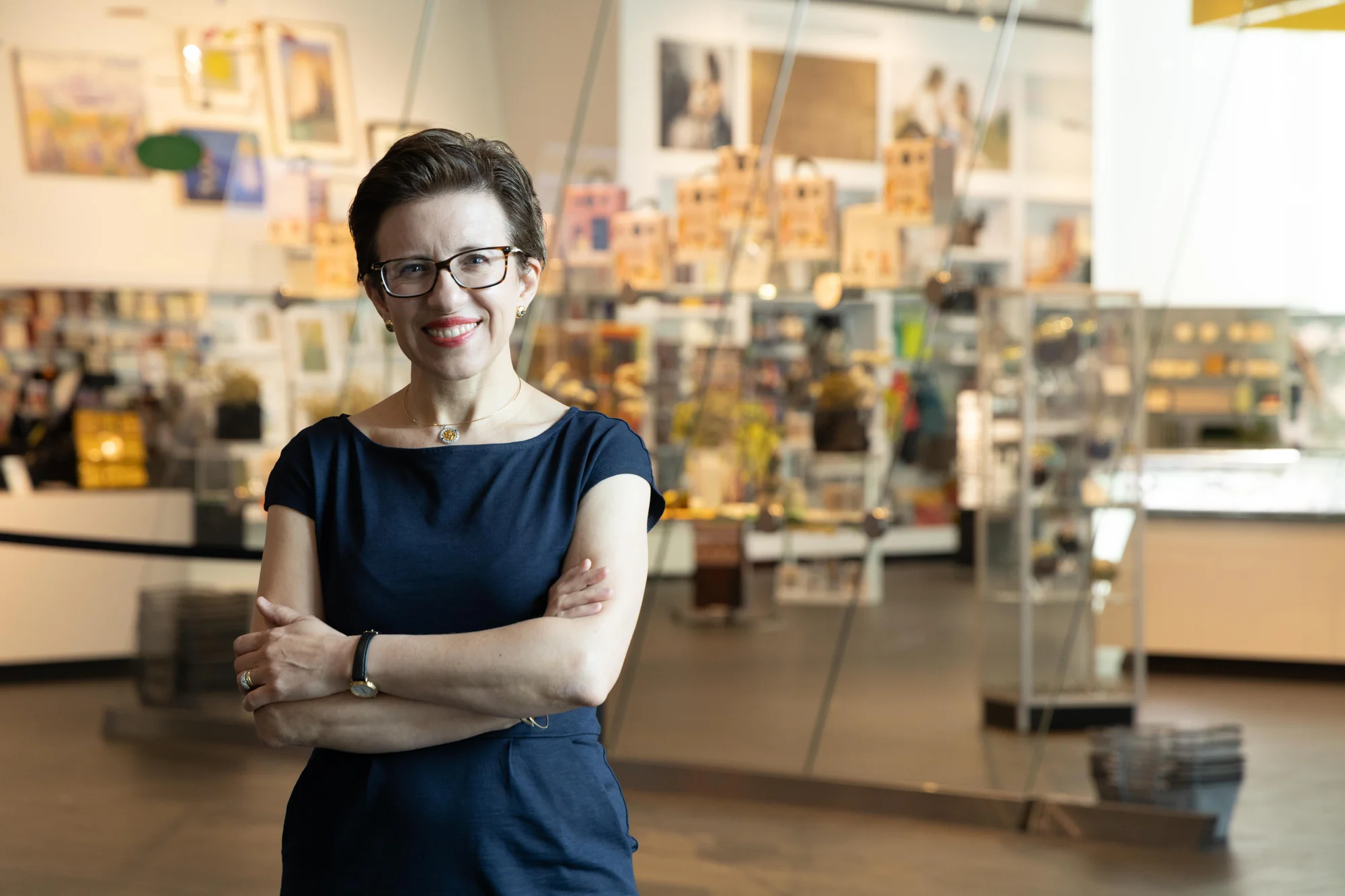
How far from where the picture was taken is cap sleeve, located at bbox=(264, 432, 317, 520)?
159 centimetres

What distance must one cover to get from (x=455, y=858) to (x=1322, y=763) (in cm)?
476

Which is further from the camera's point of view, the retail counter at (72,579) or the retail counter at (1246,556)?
the retail counter at (72,579)

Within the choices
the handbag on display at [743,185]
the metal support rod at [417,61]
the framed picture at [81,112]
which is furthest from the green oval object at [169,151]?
the handbag on display at [743,185]

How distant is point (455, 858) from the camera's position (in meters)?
1.49

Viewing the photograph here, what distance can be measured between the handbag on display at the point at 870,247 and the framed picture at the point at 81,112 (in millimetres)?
4361

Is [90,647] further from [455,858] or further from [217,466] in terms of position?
[455,858]

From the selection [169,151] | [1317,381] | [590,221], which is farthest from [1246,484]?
[169,151]

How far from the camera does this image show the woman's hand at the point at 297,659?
1.51 meters

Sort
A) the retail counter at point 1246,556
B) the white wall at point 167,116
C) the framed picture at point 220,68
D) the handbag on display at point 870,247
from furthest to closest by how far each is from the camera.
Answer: the framed picture at point 220,68
the white wall at point 167,116
the retail counter at point 1246,556
the handbag on display at point 870,247

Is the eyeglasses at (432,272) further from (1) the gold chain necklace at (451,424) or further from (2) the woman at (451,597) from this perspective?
(1) the gold chain necklace at (451,424)

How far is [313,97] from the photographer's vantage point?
6.46 metres

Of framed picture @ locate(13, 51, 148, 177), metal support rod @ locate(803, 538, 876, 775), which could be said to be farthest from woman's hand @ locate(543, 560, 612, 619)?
framed picture @ locate(13, 51, 148, 177)

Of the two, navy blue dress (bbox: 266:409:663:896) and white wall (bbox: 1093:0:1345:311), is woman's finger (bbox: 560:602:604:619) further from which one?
white wall (bbox: 1093:0:1345:311)

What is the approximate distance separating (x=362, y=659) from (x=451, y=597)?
11cm
